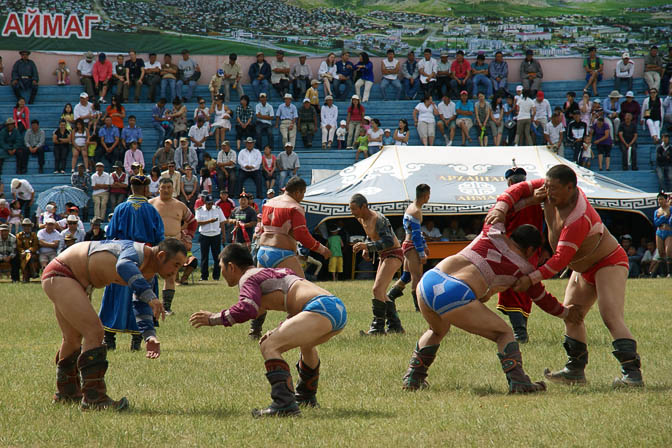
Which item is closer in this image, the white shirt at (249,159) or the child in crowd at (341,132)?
the white shirt at (249,159)

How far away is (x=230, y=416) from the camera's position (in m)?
6.01

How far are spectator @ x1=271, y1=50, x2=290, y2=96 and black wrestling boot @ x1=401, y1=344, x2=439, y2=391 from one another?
21.0m

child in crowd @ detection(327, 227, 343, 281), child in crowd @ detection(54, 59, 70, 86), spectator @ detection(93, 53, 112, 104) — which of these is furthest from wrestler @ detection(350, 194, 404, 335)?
child in crowd @ detection(54, 59, 70, 86)

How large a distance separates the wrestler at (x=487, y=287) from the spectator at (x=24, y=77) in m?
23.0

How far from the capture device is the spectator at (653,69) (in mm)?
27125

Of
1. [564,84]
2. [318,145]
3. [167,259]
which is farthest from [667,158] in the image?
[167,259]

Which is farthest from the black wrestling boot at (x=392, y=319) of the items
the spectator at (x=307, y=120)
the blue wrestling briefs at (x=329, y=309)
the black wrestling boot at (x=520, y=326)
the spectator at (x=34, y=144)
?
the spectator at (x=34, y=144)

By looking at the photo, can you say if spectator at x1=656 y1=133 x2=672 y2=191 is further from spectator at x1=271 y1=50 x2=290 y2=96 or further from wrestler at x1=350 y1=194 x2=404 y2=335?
wrestler at x1=350 y1=194 x2=404 y2=335

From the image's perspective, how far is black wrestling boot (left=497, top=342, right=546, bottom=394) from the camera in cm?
650

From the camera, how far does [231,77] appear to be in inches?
1070

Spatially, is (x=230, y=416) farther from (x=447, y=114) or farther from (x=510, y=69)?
(x=510, y=69)

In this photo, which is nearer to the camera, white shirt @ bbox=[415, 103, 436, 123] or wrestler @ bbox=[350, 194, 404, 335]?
wrestler @ bbox=[350, 194, 404, 335]

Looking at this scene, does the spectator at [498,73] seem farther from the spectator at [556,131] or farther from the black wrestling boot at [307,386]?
the black wrestling boot at [307,386]

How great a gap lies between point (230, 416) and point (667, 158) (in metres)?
20.6
